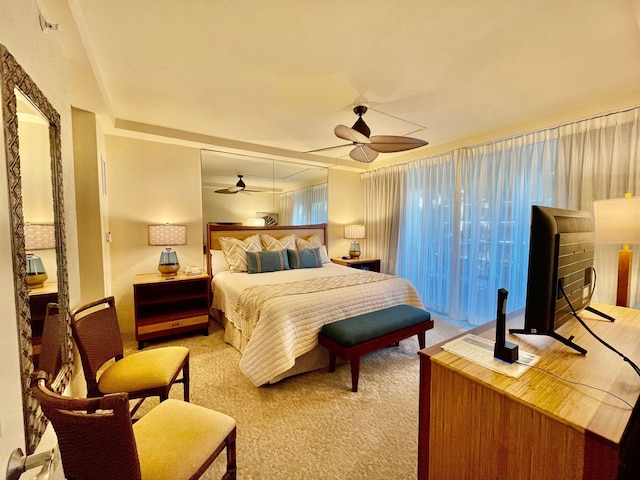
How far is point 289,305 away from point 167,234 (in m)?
2.09

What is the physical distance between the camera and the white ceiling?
1543 mm

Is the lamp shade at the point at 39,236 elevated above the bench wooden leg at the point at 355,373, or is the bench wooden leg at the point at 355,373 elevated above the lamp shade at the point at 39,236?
the lamp shade at the point at 39,236

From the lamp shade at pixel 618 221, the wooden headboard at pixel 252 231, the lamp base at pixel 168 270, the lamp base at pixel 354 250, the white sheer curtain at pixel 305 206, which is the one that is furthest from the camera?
the lamp base at pixel 354 250

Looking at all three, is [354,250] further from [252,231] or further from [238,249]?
[238,249]

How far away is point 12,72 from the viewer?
986 mm

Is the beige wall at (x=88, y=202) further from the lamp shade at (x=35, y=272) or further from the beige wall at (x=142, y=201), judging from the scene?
the lamp shade at (x=35, y=272)

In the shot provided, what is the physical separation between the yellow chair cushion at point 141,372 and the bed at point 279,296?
2.16ft

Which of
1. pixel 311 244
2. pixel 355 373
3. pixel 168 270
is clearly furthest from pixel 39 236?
pixel 311 244

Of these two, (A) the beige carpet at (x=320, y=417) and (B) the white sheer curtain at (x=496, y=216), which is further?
(B) the white sheer curtain at (x=496, y=216)

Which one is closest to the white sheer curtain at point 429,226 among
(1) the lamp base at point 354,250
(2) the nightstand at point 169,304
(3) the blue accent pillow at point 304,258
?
(1) the lamp base at point 354,250

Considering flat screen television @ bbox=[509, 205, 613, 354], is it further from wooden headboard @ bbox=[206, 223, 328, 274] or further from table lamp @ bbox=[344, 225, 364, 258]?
table lamp @ bbox=[344, 225, 364, 258]

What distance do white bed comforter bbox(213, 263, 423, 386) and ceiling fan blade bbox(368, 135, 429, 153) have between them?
1.43 m

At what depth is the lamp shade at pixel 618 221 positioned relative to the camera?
181 centimetres

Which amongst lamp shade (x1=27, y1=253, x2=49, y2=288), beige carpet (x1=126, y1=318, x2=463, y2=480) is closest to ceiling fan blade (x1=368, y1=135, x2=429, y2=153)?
beige carpet (x1=126, y1=318, x2=463, y2=480)
